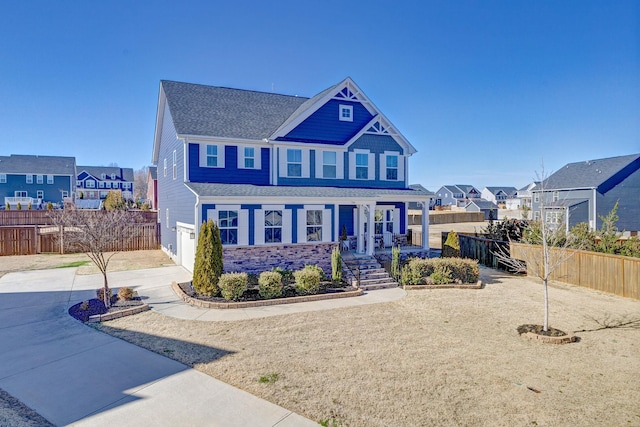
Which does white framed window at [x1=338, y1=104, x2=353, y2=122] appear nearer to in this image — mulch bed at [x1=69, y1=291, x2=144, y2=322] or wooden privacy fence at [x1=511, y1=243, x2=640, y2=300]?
wooden privacy fence at [x1=511, y1=243, x2=640, y2=300]

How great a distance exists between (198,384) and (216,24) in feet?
46.4

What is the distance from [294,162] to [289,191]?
97.0 inches

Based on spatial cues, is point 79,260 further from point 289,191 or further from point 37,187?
point 37,187

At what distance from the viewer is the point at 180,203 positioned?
1883 centimetres

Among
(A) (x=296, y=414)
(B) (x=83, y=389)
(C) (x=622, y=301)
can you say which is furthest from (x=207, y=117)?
(C) (x=622, y=301)

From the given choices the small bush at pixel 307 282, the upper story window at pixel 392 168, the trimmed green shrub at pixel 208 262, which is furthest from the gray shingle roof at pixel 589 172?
the trimmed green shrub at pixel 208 262

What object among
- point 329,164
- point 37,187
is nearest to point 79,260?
point 329,164

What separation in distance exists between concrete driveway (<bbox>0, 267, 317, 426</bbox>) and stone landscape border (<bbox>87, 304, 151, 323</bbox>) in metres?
0.37

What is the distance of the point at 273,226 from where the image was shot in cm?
1633

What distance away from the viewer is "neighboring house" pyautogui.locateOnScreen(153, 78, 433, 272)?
15883 millimetres

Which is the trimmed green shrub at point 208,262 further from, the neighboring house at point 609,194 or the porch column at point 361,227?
the neighboring house at point 609,194

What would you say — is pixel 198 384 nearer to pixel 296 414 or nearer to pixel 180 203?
pixel 296 414

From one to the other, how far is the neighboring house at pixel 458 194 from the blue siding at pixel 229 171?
79.1m

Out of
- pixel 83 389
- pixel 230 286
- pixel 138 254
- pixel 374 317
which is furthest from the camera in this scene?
pixel 138 254
